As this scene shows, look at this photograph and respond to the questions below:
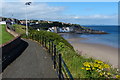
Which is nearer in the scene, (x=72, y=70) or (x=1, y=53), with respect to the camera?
(x=72, y=70)

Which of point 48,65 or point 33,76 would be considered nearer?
point 33,76

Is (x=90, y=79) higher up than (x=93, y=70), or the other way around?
(x=93, y=70)

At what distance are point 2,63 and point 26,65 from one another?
1.39m

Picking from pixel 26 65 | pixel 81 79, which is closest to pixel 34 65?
pixel 26 65

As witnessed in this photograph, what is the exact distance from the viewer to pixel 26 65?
10820mm

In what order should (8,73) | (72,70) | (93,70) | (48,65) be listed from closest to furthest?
(93,70)
(8,73)
(72,70)
(48,65)

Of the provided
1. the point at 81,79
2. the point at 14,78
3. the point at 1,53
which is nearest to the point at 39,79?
the point at 14,78

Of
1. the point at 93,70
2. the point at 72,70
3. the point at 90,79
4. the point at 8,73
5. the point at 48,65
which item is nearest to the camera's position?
the point at 93,70

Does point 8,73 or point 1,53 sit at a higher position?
point 1,53

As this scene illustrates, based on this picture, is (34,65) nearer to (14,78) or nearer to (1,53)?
(1,53)

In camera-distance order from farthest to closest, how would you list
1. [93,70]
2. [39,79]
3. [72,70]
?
[72,70]
[39,79]
[93,70]

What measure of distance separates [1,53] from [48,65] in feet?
9.06

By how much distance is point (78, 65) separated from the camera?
33.1ft

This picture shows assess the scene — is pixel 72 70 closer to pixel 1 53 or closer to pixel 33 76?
pixel 33 76
